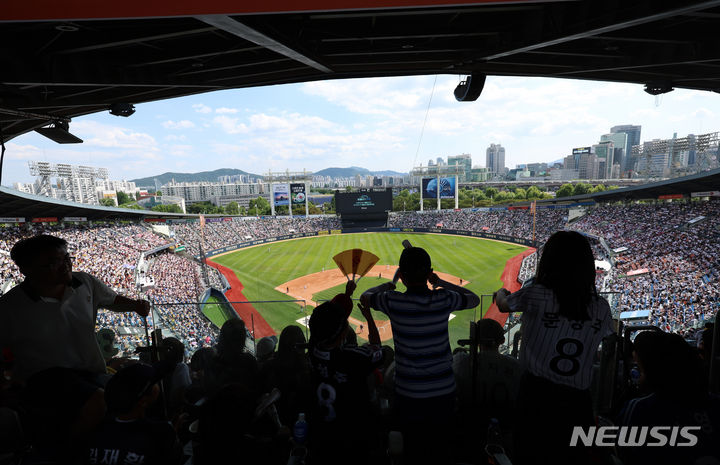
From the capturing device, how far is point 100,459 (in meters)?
1.80

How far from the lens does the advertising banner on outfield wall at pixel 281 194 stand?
192ft

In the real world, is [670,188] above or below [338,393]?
above

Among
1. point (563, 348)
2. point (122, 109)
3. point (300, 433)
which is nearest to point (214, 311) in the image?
point (300, 433)

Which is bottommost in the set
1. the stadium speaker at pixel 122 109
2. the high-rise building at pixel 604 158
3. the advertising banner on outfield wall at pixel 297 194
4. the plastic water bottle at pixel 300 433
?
the plastic water bottle at pixel 300 433

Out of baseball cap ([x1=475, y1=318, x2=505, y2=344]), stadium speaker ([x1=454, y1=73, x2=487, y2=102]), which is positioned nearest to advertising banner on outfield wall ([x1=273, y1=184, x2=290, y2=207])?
stadium speaker ([x1=454, y1=73, x2=487, y2=102])

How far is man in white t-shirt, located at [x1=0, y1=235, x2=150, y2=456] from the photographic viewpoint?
208 centimetres

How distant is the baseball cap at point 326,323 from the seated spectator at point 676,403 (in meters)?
1.77

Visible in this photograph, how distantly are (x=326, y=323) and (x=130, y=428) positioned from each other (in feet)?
3.98

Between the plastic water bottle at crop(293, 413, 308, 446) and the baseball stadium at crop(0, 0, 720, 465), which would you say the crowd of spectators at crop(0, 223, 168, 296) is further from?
the plastic water bottle at crop(293, 413, 308, 446)

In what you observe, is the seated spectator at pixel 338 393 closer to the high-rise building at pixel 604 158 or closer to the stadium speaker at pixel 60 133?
the stadium speaker at pixel 60 133

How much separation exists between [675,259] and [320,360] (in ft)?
98.6

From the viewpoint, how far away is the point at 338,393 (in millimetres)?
2146

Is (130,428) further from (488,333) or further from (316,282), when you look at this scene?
(316,282)

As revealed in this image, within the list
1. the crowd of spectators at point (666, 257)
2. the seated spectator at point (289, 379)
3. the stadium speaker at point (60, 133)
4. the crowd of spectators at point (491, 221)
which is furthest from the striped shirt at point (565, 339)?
the crowd of spectators at point (491, 221)
